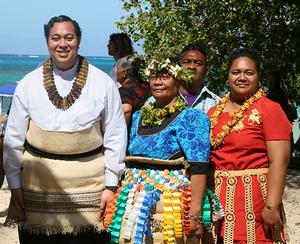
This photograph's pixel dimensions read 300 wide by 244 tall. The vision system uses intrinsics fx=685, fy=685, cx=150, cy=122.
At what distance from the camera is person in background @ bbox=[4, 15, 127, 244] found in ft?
13.9

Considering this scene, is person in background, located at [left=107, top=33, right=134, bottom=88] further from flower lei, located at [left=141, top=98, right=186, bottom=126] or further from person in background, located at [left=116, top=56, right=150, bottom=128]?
flower lei, located at [left=141, top=98, right=186, bottom=126]

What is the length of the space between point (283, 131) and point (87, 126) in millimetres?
1201

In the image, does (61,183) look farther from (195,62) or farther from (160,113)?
(195,62)

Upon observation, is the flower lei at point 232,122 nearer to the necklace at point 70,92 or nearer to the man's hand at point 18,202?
the necklace at point 70,92

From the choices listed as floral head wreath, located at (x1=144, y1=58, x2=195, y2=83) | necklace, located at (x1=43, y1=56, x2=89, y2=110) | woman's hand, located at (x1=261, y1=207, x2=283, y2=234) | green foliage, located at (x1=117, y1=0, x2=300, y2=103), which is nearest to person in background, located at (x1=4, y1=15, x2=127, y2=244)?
necklace, located at (x1=43, y1=56, x2=89, y2=110)

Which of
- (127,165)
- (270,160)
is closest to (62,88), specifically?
(127,165)

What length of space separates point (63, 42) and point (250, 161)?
1368mm

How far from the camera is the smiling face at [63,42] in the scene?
4.27 m

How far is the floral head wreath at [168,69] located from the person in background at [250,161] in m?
0.29

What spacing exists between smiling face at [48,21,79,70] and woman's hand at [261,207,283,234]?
60.3 inches

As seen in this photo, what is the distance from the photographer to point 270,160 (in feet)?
13.6

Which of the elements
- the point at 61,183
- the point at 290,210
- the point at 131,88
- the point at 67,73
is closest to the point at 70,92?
the point at 67,73

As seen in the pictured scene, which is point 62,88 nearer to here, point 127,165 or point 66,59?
point 66,59

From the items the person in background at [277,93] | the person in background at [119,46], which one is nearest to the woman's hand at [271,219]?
the person in background at [119,46]
